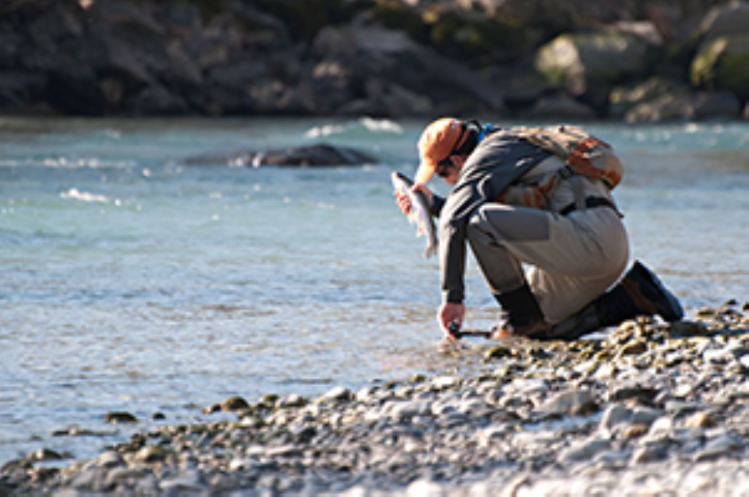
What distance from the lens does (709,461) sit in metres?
2.97

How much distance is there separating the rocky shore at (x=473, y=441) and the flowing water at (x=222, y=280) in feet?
0.98

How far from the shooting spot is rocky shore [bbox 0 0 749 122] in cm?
2895

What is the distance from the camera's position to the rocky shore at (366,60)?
28953 millimetres

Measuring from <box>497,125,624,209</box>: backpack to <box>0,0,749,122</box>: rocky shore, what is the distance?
2536 cm

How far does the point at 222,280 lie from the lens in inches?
Result: 260

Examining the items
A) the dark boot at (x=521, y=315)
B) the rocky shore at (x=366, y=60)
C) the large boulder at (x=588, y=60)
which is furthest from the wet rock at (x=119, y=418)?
the large boulder at (x=588, y=60)

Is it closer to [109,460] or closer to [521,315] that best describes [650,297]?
[521,315]

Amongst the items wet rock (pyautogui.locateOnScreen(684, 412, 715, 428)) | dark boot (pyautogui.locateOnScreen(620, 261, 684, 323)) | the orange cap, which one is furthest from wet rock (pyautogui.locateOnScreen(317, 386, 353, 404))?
dark boot (pyautogui.locateOnScreen(620, 261, 684, 323))

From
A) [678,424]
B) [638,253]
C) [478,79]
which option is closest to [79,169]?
[638,253]

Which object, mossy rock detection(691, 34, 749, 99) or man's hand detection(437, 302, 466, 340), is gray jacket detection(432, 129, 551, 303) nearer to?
man's hand detection(437, 302, 466, 340)

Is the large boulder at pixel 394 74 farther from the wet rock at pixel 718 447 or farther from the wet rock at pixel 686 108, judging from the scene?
the wet rock at pixel 718 447

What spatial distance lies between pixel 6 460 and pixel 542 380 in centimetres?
184

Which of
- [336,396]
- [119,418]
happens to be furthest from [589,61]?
[119,418]

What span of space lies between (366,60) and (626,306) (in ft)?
92.9
